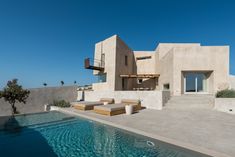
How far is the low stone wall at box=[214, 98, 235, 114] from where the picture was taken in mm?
11453

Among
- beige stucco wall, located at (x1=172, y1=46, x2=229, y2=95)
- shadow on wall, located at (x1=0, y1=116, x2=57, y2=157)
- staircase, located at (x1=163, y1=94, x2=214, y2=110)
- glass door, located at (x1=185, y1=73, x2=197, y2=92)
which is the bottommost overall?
shadow on wall, located at (x1=0, y1=116, x2=57, y2=157)

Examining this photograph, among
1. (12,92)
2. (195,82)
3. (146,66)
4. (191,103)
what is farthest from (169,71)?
(12,92)

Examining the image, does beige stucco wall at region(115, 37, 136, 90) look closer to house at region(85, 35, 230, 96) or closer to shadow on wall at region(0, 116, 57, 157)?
house at region(85, 35, 230, 96)

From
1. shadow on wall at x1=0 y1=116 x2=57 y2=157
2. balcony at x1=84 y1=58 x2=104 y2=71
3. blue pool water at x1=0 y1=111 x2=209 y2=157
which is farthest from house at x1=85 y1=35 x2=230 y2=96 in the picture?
shadow on wall at x1=0 y1=116 x2=57 y2=157

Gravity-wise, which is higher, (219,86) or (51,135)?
(219,86)

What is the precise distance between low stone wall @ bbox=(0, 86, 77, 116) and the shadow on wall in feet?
32.4

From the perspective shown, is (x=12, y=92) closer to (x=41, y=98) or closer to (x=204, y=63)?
(x=41, y=98)

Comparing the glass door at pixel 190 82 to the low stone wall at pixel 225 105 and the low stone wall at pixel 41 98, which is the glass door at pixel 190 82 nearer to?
the low stone wall at pixel 225 105

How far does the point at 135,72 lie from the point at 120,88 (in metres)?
6.08

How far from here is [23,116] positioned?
477 inches

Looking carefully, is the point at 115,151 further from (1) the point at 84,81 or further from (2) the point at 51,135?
(1) the point at 84,81

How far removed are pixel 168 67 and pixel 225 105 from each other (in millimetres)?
8239

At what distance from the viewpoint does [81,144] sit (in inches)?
233

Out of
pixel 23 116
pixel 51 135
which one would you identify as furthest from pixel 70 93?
pixel 51 135
